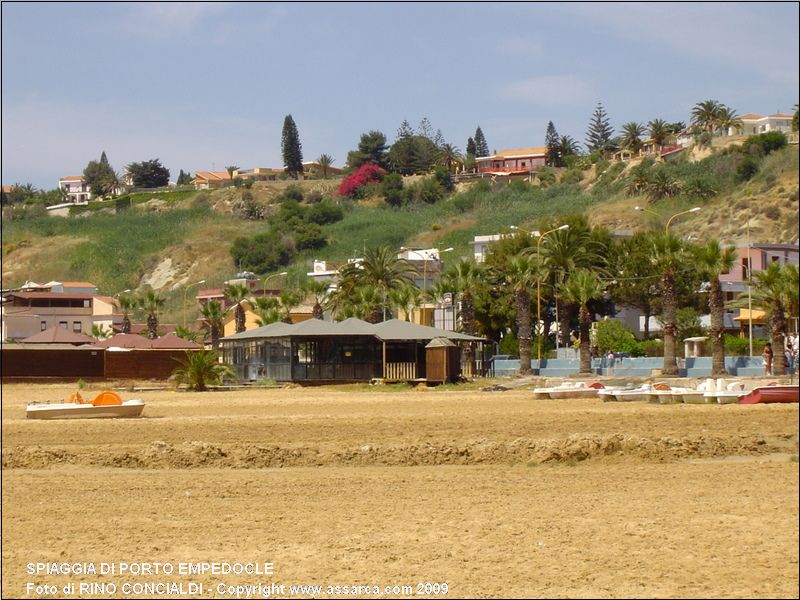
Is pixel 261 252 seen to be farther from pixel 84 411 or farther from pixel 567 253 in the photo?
pixel 84 411

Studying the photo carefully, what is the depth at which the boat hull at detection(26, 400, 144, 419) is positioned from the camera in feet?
101

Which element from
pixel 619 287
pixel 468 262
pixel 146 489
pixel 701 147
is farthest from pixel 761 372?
pixel 701 147

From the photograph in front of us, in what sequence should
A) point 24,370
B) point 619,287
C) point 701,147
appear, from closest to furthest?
point 24,370
point 619,287
point 701,147

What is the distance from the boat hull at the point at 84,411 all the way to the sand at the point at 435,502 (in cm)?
196

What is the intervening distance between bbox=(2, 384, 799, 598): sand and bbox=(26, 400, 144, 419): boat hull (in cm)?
196

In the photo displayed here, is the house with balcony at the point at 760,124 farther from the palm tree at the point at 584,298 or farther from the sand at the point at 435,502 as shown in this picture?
the sand at the point at 435,502

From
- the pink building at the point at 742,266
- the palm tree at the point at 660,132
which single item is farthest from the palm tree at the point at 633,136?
the pink building at the point at 742,266

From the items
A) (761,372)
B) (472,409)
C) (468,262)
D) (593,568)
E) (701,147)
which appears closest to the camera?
(593,568)

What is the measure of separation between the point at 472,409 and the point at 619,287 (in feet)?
150

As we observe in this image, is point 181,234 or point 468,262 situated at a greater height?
point 181,234

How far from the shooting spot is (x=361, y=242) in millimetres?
161875

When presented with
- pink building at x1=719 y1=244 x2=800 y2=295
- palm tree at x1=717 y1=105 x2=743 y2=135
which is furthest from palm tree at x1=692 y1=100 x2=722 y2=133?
pink building at x1=719 y1=244 x2=800 y2=295

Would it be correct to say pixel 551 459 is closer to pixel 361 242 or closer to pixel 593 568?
pixel 593 568

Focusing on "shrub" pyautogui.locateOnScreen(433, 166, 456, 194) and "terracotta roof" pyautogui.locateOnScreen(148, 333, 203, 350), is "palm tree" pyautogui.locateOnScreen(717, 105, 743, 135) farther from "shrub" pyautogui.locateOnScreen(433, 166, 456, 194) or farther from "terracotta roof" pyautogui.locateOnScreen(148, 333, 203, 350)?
"terracotta roof" pyautogui.locateOnScreen(148, 333, 203, 350)
